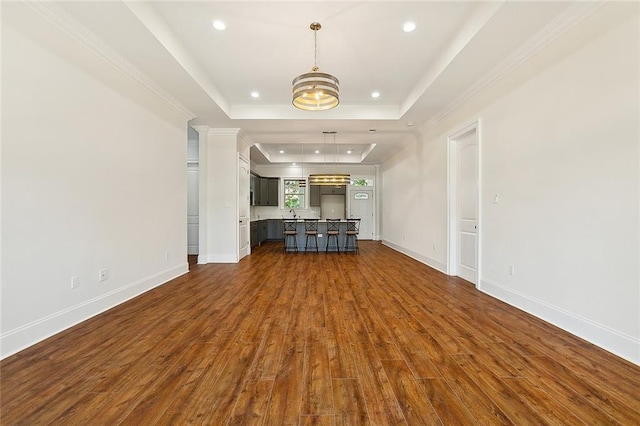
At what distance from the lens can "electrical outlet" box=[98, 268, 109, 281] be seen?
3.17m

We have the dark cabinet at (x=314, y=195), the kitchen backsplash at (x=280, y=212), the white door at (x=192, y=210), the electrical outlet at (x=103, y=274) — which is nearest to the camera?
the electrical outlet at (x=103, y=274)

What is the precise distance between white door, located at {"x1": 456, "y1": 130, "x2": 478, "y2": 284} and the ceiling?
0.77 metres

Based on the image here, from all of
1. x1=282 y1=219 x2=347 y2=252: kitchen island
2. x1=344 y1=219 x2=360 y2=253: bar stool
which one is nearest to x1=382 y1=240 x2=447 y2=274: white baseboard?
x1=344 y1=219 x2=360 y2=253: bar stool

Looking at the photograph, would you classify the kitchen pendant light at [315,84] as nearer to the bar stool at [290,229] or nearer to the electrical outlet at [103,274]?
the electrical outlet at [103,274]

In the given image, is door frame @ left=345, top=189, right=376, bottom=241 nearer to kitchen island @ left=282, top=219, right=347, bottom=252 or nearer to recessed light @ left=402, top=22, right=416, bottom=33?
kitchen island @ left=282, top=219, right=347, bottom=252

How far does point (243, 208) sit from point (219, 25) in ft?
14.2

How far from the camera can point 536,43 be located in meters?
2.92

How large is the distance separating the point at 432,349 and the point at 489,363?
400mm

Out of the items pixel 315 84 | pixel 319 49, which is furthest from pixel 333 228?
pixel 315 84

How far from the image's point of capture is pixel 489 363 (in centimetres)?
210

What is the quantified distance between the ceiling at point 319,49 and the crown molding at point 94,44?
0.08 feet

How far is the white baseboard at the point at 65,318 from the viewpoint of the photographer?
223cm

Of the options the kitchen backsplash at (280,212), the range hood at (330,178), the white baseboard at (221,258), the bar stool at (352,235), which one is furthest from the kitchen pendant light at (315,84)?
the kitchen backsplash at (280,212)

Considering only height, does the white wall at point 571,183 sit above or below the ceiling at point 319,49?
below
